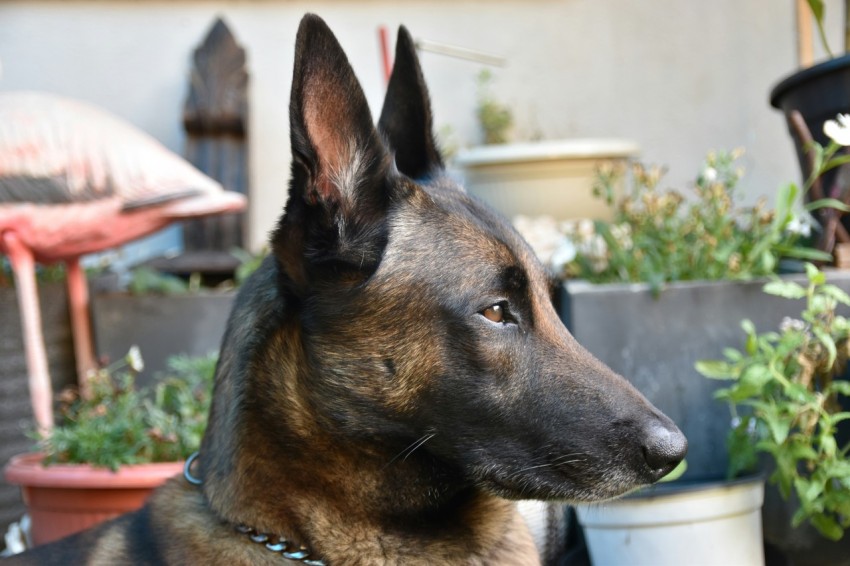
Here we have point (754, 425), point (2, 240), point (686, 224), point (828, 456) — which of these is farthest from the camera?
point (2, 240)

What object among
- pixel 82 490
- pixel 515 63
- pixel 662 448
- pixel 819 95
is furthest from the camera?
pixel 515 63

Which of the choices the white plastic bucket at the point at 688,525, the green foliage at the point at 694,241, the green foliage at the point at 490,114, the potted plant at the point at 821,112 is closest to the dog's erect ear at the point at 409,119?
the white plastic bucket at the point at 688,525

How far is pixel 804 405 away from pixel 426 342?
1113mm

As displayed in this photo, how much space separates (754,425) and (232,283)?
8.87ft

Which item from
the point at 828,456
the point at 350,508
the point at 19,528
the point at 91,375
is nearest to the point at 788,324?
the point at 828,456

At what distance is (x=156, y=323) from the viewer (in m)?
4.02

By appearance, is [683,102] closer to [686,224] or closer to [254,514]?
[686,224]

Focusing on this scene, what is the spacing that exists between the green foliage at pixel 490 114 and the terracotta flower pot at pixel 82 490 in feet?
8.73

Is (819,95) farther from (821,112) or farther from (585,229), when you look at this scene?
(585,229)

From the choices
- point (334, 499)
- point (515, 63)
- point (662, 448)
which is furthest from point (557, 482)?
point (515, 63)

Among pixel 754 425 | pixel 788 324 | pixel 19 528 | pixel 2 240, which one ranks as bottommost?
pixel 19 528

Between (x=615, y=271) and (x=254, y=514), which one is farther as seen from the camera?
(x=615, y=271)

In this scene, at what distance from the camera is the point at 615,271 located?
3.27 meters

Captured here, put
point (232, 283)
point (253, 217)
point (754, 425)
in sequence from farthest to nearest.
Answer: point (253, 217)
point (232, 283)
point (754, 425)
